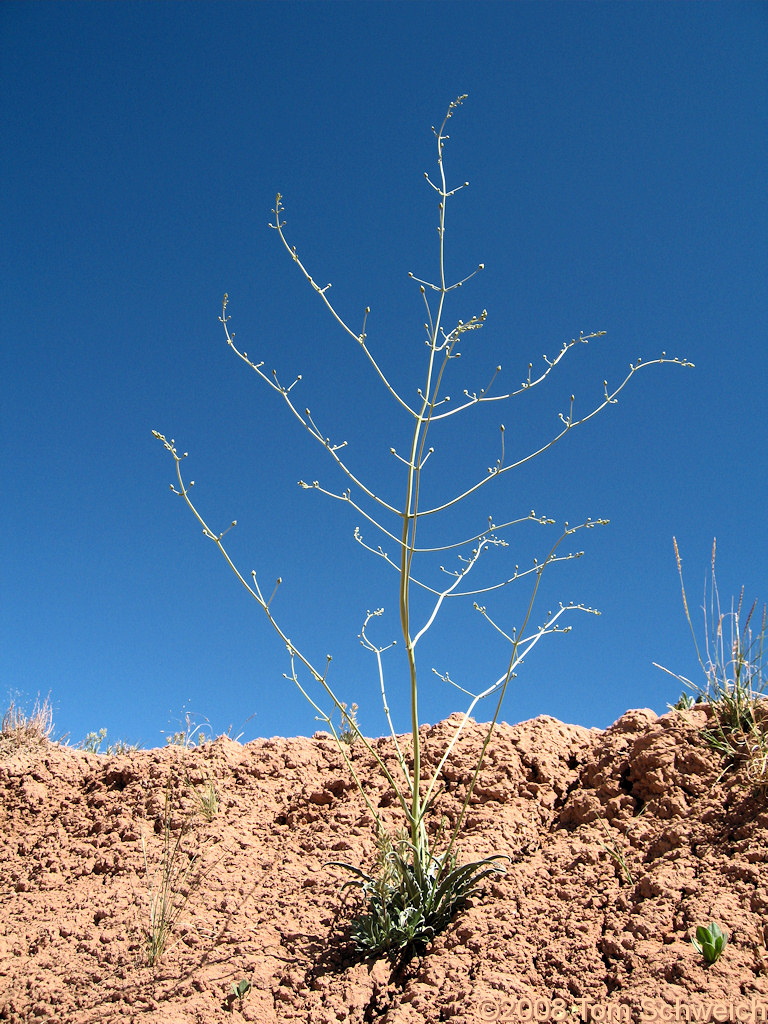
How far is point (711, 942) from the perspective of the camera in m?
2.08

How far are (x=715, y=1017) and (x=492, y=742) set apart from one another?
1.79m

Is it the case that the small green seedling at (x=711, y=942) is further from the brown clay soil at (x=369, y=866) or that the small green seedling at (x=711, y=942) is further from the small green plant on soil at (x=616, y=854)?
the small green plant on soil at (x=616, y=854)

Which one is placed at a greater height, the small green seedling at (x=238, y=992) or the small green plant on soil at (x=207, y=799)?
the small green plant on soil at (x=207, y=799)

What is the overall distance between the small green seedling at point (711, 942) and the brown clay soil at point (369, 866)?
33mm

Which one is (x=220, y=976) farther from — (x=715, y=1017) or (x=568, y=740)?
(x=568, y=740)

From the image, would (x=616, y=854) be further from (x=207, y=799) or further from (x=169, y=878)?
(x=207, y=799)


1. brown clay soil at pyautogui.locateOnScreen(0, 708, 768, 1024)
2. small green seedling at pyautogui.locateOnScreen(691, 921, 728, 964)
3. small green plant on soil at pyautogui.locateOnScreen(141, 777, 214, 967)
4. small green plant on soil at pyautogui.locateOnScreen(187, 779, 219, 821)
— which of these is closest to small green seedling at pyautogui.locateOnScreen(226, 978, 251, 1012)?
brown clay soil at pyautogui.locateOnScreen(0, 708, 768, 1024)

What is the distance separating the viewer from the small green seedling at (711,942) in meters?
2.08

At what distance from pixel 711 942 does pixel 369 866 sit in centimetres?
152

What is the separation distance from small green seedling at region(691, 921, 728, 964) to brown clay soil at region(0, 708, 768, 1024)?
3cm

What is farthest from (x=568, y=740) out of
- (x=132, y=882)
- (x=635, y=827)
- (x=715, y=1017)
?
(x=132, y=882)

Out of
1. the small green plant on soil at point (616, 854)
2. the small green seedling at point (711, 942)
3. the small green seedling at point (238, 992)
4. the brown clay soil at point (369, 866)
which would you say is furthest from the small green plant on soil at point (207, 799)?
the small green seedling at point (711, 942)

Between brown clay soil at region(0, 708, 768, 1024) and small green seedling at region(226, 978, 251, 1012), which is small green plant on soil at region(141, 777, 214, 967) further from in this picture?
small green seedling at region(226, 978, 251, 1012)

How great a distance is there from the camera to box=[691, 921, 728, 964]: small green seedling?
2.08 metres
